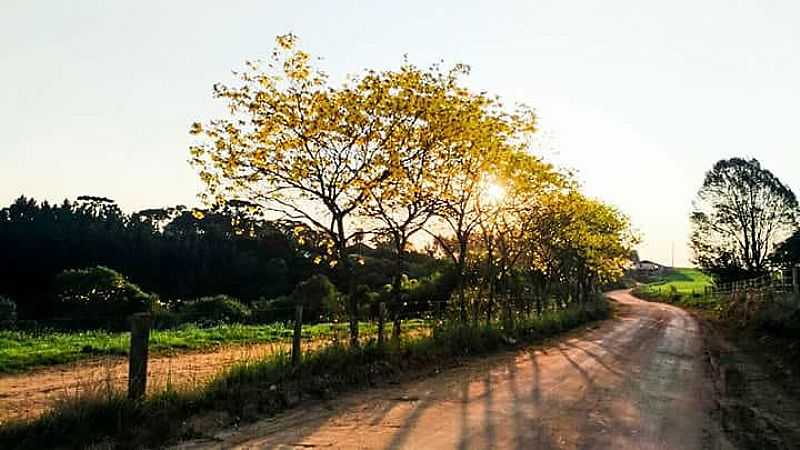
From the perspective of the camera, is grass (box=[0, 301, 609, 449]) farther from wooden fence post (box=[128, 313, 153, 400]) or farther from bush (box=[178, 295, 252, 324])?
bush (box=[178, 295, 252, 324])

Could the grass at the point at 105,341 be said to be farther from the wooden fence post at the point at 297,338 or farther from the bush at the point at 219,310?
the bush at the point at 219,310

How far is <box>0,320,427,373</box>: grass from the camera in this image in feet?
53.7

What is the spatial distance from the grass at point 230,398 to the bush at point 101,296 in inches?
571

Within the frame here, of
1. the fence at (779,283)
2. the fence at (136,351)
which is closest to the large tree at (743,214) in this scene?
the fence at (779,283)

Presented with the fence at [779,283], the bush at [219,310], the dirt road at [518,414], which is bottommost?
the dirt road at [518,414]

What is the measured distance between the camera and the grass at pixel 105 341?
53.7ft

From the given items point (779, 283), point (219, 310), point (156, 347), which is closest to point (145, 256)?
point (219, 310)

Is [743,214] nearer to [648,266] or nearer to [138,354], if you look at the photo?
[138,354]

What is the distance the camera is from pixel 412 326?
19922mm

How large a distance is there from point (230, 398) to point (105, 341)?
1032 centimetres

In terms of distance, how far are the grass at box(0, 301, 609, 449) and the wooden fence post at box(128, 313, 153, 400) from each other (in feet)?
0.74

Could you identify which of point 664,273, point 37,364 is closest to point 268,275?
point 37,364

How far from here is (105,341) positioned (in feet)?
63.4

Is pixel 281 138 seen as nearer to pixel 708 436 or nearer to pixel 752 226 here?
pixel 708 436
